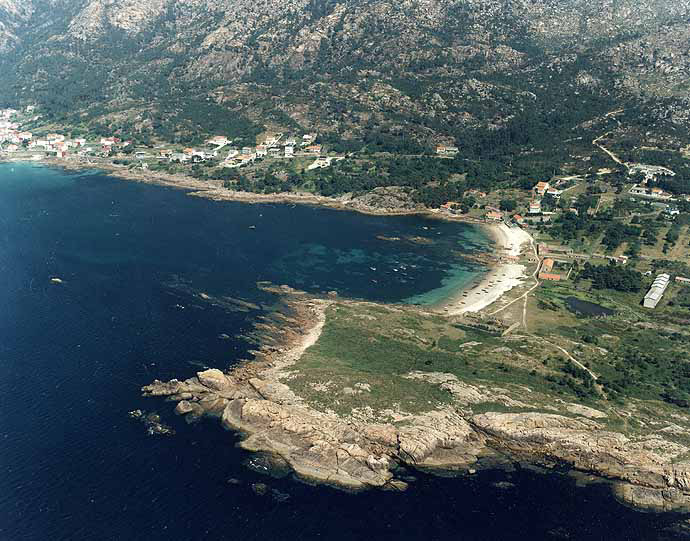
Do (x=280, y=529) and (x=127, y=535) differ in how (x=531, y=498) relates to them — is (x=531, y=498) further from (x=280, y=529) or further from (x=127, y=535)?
(x=127, y=535)

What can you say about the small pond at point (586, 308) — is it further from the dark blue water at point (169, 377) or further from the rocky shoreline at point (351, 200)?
the rocky shoreline at point (351, 200)

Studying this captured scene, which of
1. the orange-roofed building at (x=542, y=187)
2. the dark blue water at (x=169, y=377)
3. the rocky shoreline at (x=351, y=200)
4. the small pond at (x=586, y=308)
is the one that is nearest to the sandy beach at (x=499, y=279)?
the dark blue water at (x=169, y=377)

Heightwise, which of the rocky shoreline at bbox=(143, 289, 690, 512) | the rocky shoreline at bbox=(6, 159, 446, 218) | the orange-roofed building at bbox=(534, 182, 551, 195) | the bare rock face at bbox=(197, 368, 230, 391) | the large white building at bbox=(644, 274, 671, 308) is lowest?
the rocky shoreline at bbox=(143, 289, 690, 512)

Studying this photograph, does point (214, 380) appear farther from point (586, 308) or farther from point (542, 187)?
point (542, 187)

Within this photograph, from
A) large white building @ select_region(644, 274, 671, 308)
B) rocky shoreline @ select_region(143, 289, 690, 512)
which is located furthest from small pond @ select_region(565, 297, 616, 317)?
rocky shoreline @ select_region(143, 289, 690, 512)

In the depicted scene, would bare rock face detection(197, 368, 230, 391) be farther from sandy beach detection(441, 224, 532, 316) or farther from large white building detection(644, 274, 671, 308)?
large white building detection(644, 274, 671, 308)

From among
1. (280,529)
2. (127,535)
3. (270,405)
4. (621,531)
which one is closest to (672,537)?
(621,531)

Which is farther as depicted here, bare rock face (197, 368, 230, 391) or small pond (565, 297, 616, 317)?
small pond (565, 297, 616, 317)

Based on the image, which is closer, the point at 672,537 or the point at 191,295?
the point at 672,537
